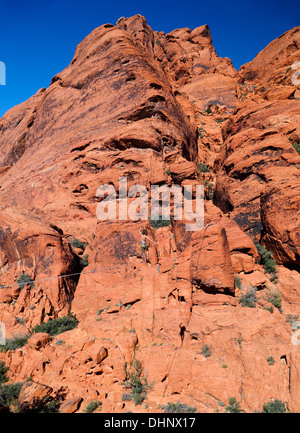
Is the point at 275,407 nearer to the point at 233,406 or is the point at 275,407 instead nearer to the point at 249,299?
the point at 233,406

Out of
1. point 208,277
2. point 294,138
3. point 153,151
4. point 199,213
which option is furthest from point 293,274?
point 153,151

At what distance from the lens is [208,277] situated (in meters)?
11.2

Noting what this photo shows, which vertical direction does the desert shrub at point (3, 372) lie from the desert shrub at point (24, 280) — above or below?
below

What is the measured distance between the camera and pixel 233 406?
818 cm

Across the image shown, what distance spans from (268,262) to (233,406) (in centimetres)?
628

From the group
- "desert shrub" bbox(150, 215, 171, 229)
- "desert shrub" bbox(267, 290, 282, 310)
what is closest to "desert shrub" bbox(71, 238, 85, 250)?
"desert shrub" bbox(150, 215, 171, 229)

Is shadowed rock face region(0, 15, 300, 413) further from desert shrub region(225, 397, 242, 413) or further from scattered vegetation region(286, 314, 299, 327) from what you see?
desert shrub region(225, 397, 242, 413)

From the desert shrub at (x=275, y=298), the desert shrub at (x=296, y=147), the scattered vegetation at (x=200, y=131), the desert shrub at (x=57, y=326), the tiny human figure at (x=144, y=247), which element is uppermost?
the scattered vegetation at (x=200, y=131)

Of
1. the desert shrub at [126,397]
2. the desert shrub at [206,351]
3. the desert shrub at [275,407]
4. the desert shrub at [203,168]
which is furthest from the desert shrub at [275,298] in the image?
the desert shrub at [203,168]

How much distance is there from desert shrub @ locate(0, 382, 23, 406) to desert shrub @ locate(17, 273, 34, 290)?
14.8 ft

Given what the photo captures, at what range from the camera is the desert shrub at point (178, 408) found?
8203 mm

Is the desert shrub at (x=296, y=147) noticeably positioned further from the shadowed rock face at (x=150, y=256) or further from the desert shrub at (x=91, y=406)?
the desert shrub at (x=91, y=406)

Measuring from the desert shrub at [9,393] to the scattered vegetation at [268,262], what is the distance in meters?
11.2
